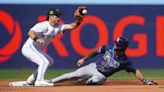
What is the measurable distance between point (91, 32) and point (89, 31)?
0.06 meters

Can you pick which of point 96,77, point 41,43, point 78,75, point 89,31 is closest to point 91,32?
point 89,31

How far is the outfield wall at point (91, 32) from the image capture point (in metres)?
16.3

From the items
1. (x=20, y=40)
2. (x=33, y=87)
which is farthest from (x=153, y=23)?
(x=33, y=87)

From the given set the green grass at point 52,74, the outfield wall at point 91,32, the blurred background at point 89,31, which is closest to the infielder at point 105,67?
the green grass at point 52,74

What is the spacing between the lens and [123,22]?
1669 cm

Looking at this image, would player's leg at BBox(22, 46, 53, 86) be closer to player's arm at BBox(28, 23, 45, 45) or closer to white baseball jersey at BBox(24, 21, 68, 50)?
white baseball jersey at BBox(24, 21, 68, 50)

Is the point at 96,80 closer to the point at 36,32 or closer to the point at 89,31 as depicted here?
the point at 36,32

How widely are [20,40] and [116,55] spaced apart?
552cm

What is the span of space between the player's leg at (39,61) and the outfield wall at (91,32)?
5.09 metres

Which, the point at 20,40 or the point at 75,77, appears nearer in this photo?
the point at 75,77

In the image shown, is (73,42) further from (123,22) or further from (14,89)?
(14,89)

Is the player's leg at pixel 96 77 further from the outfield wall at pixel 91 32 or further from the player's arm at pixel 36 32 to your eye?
the outfield wall at pixel 91 32

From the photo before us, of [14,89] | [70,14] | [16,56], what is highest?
[70,14]

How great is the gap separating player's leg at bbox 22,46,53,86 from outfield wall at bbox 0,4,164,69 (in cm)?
509
